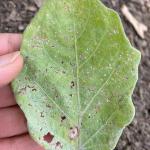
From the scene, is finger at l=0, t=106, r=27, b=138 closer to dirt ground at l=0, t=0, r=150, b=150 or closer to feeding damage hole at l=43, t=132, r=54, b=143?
feeding damage hole at l=43, t=132, r=54, b=143

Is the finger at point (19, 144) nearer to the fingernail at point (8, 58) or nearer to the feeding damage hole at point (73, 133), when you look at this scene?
the feeding damage hole at point (73, 133)

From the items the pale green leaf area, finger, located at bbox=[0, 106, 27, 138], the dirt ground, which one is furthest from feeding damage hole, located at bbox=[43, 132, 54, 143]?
the dirt ground

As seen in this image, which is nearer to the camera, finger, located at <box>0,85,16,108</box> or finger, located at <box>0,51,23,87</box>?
finger, located at <box>0,51,23,87</box>

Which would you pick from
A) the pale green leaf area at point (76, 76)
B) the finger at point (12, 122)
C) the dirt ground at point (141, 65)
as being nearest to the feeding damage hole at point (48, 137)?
the pale green leaf area at point (76, 76)

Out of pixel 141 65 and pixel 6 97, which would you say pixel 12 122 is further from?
pixel 141 65

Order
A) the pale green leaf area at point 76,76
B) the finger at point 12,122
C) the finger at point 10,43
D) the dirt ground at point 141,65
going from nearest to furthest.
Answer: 1. the pale green leaf area at point 76,76
2. the finger at point 10,43
3. the finger at point 12,122
4. the dirt ground at point 141,65

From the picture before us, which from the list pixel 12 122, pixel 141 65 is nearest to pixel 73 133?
pixel 12 122

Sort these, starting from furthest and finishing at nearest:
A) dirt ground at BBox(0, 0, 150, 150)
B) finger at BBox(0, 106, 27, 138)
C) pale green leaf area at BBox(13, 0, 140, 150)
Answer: dirt ground at BBox(0, 0, 150, 150), finger at BBox(0, 106, 27, 138), pale green leaf area at BBox(13, 0, 140, 150)
